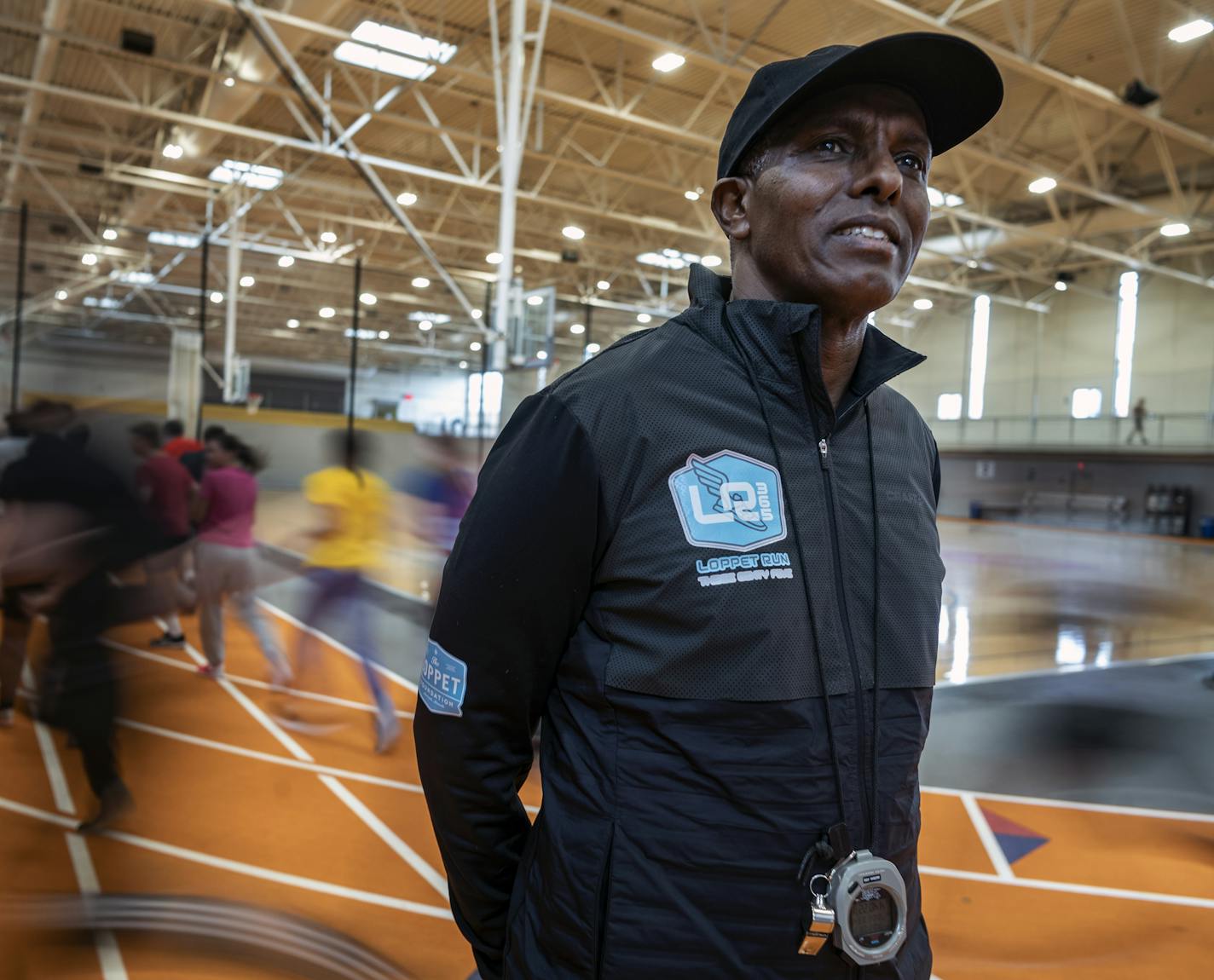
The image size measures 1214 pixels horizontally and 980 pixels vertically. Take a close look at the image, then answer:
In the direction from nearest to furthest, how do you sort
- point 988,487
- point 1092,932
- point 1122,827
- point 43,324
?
1. point 1092,932
2. point 1122,827
3. point 43,324
4. point 988,487

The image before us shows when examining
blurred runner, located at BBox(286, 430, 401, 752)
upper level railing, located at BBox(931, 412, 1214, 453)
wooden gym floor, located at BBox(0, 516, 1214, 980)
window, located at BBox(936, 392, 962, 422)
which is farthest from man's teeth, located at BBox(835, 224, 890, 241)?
window, located at BBox(936, 392, 962, 422)

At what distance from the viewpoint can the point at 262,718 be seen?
5785 mm

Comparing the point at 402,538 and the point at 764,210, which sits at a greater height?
the point at 764,210

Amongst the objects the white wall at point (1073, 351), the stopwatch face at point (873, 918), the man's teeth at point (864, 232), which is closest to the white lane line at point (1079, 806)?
the stopwatch face at point (873, 918)

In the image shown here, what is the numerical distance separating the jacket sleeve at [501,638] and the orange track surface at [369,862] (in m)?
2.10

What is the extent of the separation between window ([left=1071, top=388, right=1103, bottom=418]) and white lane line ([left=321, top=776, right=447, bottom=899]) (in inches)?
1056

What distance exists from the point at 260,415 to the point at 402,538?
4336 millimetres

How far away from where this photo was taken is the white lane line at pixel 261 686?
6.12 metres

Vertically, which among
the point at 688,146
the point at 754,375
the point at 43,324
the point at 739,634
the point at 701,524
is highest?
the point at 688,146

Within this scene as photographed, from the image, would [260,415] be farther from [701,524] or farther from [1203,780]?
[701,524]

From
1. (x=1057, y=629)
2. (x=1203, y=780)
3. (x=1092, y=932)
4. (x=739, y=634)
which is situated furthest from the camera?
(x=1057, y=629)

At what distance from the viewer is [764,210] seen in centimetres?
126

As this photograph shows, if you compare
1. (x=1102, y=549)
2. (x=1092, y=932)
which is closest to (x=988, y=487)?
(x=1102, y=549)

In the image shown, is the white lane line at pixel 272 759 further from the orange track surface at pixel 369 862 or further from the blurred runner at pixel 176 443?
the blurred runner at pixel 176 443
